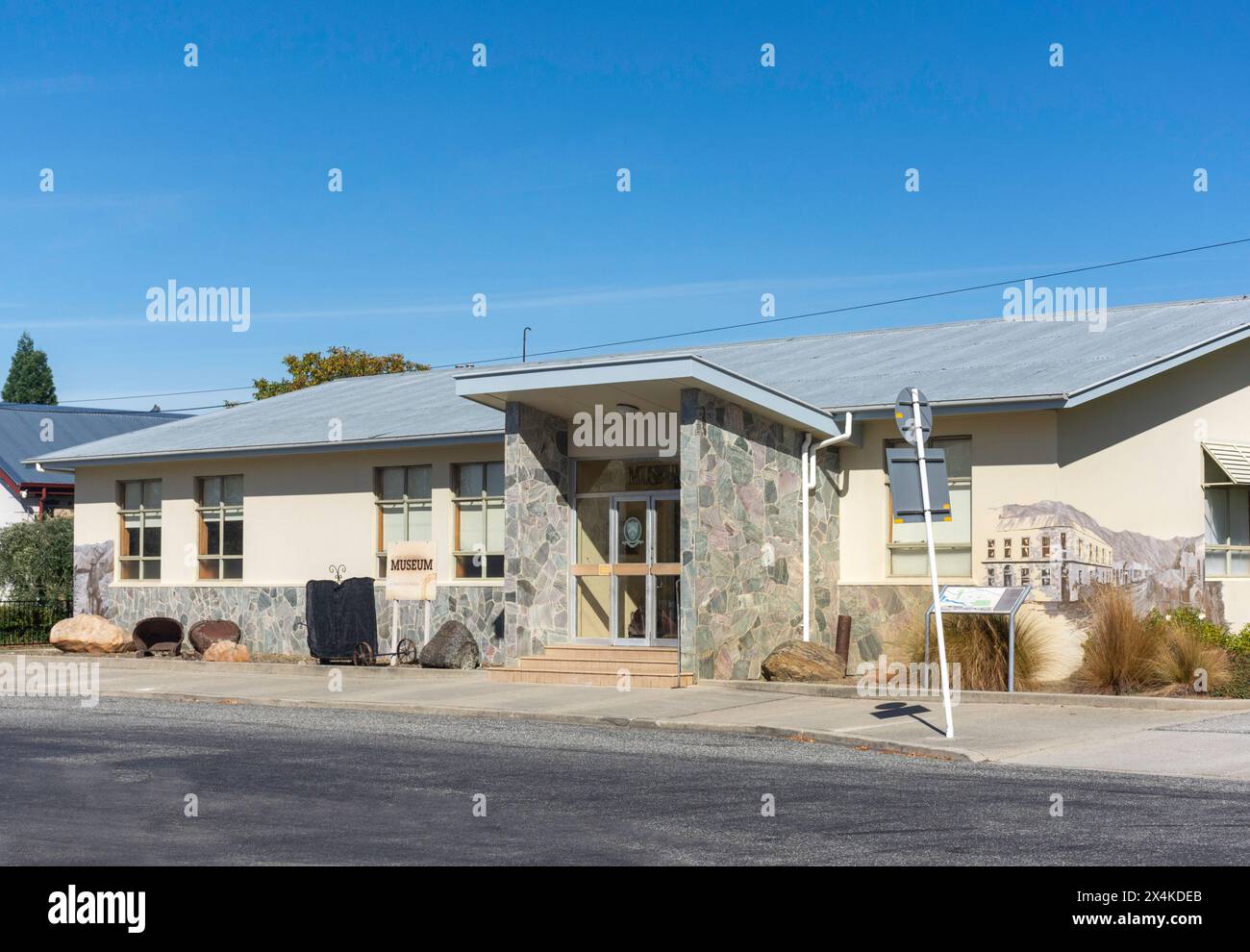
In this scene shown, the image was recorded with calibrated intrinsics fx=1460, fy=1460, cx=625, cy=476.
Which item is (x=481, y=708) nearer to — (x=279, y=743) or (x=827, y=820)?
(x=279, y=743)

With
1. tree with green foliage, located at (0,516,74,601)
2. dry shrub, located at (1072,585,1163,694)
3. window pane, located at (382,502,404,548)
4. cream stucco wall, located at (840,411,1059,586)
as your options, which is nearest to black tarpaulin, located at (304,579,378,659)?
window pane, located at (382,502,404,548)

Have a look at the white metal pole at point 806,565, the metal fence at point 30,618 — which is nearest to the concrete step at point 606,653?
the white metal pole at point 806,565

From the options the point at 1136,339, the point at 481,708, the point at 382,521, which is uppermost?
the point at 1136,339

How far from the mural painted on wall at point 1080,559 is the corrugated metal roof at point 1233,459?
3.69 ft

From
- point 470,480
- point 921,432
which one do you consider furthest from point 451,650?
point 921,432

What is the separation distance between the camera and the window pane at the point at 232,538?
93.5 feet

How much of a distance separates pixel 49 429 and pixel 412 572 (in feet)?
89.1

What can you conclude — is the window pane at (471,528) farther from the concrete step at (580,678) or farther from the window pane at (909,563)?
the window pane at (909,563)

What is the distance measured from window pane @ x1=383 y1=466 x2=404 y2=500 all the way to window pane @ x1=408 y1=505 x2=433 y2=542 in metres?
0.42

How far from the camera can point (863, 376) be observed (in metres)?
24.0

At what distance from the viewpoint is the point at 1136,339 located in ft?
72.9

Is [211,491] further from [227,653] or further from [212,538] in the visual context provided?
[227,653]
